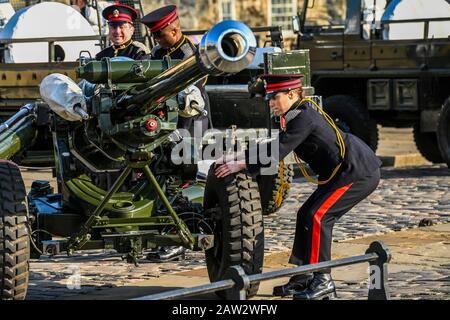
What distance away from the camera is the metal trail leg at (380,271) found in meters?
7.03

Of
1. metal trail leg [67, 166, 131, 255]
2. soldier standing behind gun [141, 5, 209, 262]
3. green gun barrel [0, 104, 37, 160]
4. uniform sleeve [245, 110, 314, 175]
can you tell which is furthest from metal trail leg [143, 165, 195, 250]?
soldier standing behind gun [141, 5, 209, 262]

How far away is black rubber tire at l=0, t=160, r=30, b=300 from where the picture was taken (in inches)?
299

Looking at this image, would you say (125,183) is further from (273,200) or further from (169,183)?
(273,200)

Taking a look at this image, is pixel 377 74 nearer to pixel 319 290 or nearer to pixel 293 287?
pixel 293 287

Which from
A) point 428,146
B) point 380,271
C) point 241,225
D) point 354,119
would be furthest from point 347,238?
point 428,146

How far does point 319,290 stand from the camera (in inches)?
317

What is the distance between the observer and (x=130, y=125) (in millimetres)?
7965

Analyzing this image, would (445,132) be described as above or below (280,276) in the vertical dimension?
below

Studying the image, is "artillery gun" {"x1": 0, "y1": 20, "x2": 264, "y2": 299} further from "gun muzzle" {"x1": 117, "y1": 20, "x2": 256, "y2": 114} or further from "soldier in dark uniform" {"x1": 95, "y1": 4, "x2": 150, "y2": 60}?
"soldier in dark uniform" {"x1": 95, "y1": 4, "x2": 150, "y2": 60}

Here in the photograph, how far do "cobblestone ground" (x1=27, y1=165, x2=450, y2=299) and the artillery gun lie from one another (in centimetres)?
64

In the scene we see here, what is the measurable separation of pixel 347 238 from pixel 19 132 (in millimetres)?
3305

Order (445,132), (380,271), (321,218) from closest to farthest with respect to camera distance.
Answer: (380,271) → (321,218) → (445,132)

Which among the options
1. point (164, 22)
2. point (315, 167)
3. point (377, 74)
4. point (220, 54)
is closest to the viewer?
point (220, 54)
